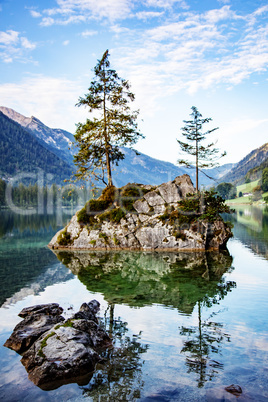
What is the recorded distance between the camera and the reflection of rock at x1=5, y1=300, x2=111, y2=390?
9.01m

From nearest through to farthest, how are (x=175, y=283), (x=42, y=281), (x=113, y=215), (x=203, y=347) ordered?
(x=203, y=347) → (x=175, y=283) → (x=42, y=281) → (x=113, y=215)

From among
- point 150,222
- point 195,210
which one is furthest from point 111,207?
point 195,210

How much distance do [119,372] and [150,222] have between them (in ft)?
75.5

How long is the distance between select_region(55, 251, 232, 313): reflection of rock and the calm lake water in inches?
2.3

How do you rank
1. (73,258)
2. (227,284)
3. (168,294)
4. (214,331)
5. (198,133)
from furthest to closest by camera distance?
(198,133) → (73,258) → (227,284) → (168,294) → (214,331)

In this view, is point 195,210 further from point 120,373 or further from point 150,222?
point 120,373

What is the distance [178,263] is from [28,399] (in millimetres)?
17708

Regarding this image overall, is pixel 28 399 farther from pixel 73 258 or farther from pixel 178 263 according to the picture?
pixel 73 258

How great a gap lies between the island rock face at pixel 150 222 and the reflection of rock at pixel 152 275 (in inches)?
84.0

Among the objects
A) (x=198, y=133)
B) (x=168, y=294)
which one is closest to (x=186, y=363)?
(x=168, y=294)

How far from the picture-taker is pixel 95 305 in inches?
565

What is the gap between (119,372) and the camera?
918 cm

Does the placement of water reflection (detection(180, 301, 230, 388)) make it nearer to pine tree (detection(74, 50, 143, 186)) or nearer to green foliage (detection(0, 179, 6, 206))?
pine tree (detection(74, 50, 143, 186))

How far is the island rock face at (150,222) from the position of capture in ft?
102
